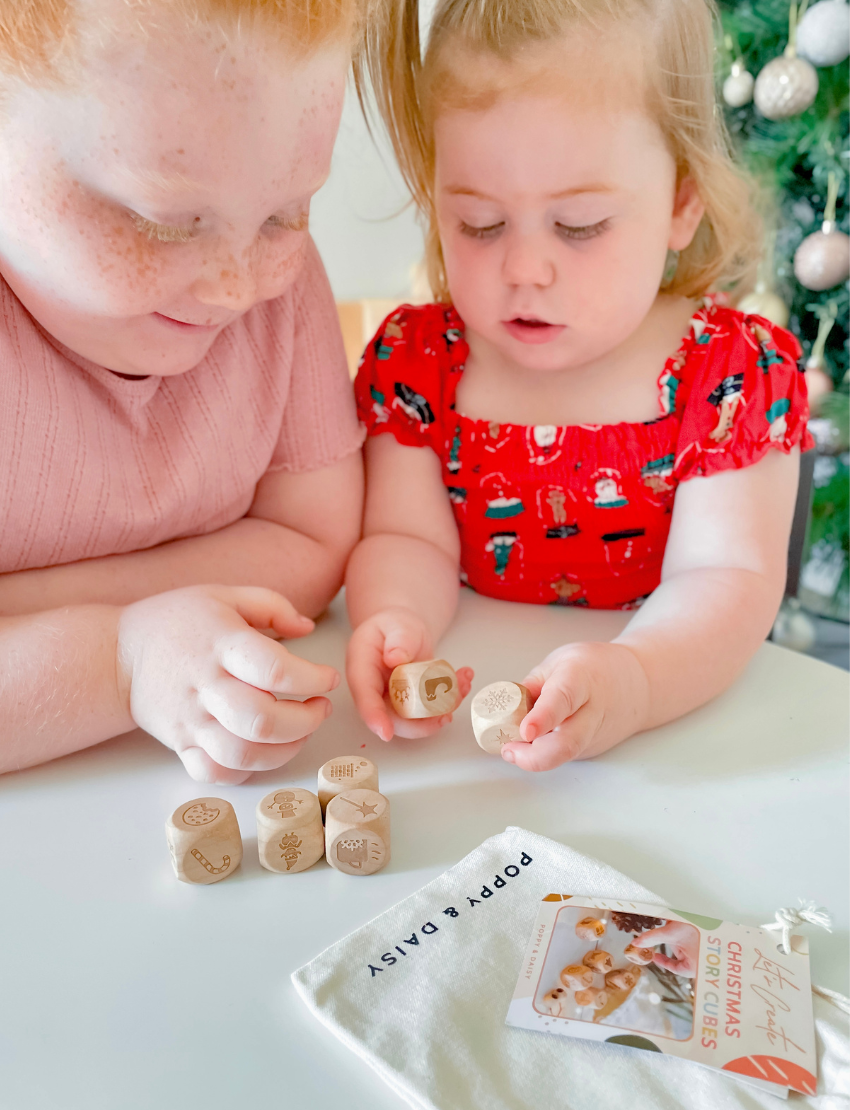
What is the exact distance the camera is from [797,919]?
0.47m

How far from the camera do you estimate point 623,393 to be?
90cm

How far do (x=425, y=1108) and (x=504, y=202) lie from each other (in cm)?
64

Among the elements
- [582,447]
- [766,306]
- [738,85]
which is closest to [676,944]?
[582,447]

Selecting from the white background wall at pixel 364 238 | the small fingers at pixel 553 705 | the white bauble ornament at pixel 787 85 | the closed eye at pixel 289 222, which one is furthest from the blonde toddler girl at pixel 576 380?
the white background wall at pixel 364 238

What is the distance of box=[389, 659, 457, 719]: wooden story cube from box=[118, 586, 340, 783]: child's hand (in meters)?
0.05

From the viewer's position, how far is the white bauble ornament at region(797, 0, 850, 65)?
1794mm

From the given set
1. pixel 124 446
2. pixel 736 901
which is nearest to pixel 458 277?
pixel 124 446

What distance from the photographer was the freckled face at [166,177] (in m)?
0.49

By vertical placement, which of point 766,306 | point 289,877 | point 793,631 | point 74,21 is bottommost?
point 793,631

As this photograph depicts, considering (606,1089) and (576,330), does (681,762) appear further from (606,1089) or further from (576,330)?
(576,330)

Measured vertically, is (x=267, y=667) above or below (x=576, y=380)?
below

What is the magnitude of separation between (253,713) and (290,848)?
9 cm

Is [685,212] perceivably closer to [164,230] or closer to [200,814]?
[164,230]

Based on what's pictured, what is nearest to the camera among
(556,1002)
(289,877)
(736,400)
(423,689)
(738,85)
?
(556,1002)
